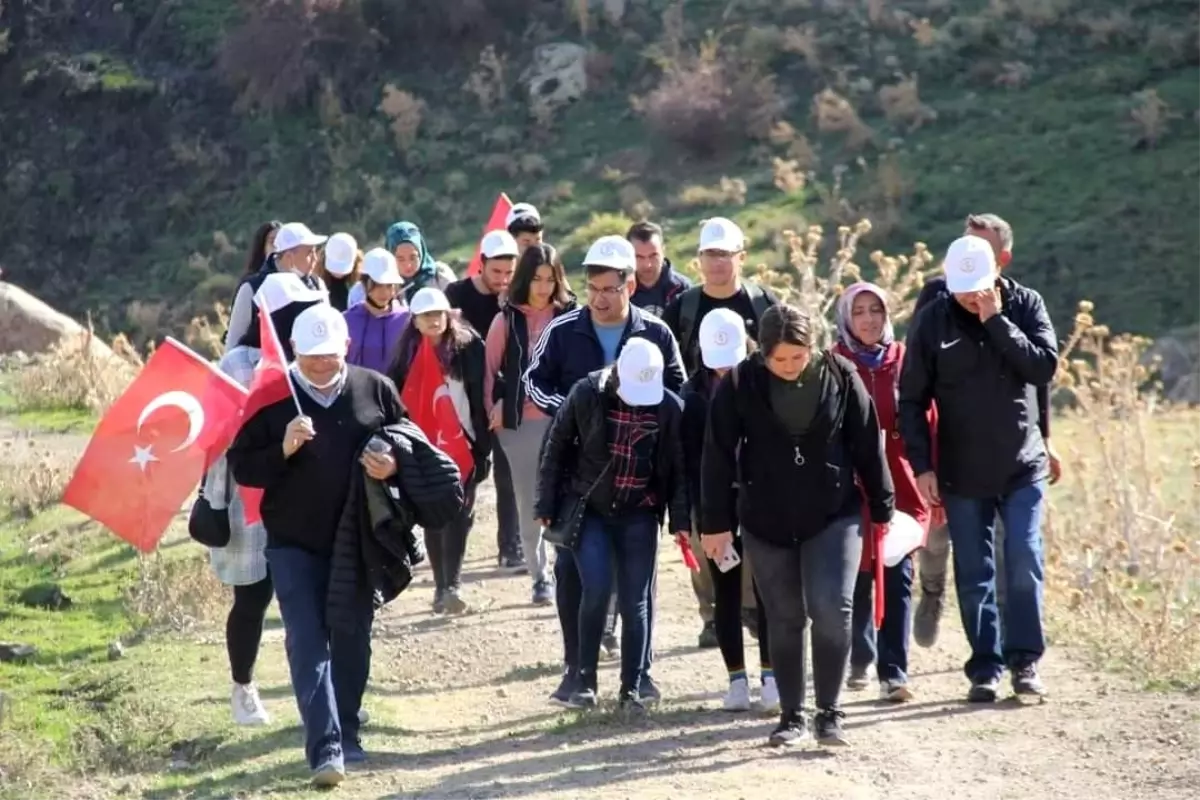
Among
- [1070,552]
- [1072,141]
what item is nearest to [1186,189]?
[1072,141]

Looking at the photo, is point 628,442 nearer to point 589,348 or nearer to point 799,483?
point 589,348

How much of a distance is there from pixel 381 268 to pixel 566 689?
295cm

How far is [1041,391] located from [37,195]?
28.2 metres

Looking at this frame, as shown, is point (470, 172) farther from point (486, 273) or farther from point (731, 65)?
point (486, 273)

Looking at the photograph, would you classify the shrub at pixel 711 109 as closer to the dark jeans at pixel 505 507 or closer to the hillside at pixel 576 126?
the hillside at pixel 576 126

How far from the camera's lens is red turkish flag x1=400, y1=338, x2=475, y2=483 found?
36.2ft

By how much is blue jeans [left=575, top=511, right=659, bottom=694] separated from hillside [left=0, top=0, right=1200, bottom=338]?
17.4m

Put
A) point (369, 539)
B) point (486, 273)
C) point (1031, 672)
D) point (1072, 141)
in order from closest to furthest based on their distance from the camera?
point (369, 539) < point (1031, 672) < point (486, 273) < point (1072, 141)

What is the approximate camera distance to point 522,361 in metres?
10.9

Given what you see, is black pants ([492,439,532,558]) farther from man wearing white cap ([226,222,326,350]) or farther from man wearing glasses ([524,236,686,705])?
man wearing glasses ([524,236,686,705])

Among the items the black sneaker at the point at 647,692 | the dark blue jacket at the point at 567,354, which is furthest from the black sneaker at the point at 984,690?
the dark blue jacket at the point at 567,354

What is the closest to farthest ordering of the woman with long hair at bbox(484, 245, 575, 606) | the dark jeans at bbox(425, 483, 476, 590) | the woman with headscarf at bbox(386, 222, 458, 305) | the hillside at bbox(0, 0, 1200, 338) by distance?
the woman with long hair at bbox(484, 245, 575, 606), the dark jeans at bbox(425, 483, 476, 590), the woman with headscarf at bbox(386, 222, 458, 305), the hillside at bbox(0, 0, 1200, 338)

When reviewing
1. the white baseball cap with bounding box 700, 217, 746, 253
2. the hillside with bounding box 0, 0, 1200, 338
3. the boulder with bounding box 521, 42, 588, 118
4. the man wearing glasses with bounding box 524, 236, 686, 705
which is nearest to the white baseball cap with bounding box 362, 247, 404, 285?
the man wearing glasses with bounding box 524, 236, 686, 705

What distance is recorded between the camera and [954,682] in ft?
31.7
